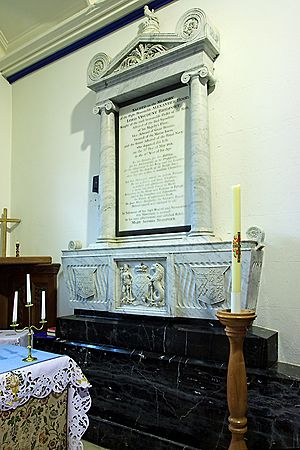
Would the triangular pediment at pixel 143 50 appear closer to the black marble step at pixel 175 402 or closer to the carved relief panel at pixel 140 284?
the carved relief panel at pixel 140 284

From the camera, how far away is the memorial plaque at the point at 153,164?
280 centimetres

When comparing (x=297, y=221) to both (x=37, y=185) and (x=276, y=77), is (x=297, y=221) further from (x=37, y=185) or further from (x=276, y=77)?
(x=37, y=185)

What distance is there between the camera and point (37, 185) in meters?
4.09

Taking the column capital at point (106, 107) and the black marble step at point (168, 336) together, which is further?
the column capital at point (106, 107)

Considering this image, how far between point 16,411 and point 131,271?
4.14 ft

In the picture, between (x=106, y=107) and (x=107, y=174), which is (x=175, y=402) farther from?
(x=106, y=107)

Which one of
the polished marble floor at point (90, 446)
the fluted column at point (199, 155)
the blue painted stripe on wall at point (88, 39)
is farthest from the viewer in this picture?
the blue painted stripe on wall at point (88, 39)

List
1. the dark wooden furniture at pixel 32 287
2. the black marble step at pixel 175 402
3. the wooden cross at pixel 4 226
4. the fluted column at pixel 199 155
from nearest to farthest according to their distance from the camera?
1. the black marble step at pixel 175 402
2. the fluted column at pixel 199 155
3. the dark wooden furniture at pixel 32 287
4. the wooden cross at pixel 4 226

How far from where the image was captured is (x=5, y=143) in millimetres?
4406

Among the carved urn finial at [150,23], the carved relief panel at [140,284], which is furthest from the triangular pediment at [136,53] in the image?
the carved relief panel at [140,284]

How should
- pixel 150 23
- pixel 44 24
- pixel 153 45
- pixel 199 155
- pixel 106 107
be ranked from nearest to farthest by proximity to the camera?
pixel 199 155 < pixel 153 45 < pixel 150 23 < pixel 106 107 < pixel 44 24

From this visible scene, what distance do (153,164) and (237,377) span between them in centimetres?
206

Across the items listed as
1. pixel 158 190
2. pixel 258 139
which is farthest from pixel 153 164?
pixel 258 139

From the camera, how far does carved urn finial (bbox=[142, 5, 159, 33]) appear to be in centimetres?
298
